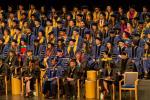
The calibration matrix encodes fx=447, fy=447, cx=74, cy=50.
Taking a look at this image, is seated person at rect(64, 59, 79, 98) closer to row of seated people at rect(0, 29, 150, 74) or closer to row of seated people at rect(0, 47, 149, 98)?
row of seated people at rect(0, 47, 149, 98)

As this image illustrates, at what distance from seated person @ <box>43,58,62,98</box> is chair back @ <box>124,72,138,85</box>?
66.4 inches

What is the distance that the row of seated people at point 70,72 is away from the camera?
10383 mm

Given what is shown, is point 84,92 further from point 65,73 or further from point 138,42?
point 138,42

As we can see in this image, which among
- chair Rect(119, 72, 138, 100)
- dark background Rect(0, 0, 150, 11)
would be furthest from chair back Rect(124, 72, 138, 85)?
dark background Rect(0, 0, 150, 11)

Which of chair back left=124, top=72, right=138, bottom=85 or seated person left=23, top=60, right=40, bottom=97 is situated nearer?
chair back left=124, top=72, right=138, bottom=85

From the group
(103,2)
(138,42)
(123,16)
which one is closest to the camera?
(138,42)

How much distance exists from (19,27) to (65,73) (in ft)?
11.7

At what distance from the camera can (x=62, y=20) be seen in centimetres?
1341

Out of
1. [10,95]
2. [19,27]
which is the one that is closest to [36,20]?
[19,27]

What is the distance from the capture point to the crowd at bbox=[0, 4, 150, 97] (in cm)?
1059

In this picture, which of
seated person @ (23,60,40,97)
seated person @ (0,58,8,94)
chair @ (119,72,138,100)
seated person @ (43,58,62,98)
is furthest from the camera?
seated person @ (0,58,8,94)

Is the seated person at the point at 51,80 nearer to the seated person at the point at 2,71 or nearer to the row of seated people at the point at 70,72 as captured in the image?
the row of seated people at the point at 70,72

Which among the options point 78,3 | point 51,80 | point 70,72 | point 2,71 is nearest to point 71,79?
point 70,72

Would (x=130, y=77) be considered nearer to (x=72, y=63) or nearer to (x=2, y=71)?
(x=72, y=63)
